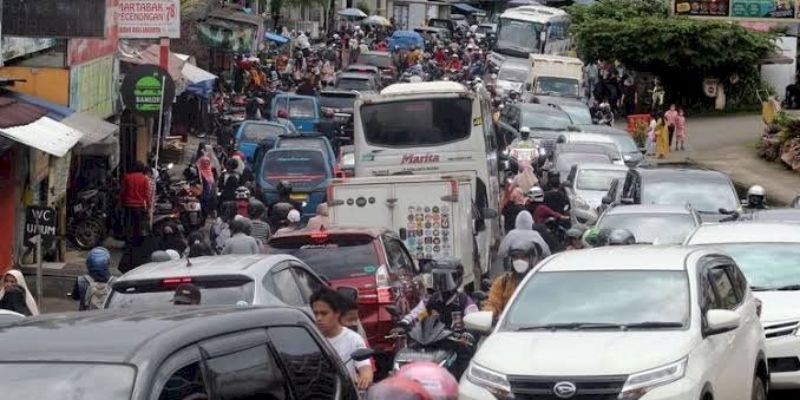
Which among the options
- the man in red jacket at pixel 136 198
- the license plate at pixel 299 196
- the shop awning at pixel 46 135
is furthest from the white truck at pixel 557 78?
the shop awning at pixel 46 135

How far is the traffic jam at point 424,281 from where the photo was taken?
6930mm

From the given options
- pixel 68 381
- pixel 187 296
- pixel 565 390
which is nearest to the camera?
pixel 68 381

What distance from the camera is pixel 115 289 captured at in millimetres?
12336

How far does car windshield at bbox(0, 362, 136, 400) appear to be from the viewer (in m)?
6.11

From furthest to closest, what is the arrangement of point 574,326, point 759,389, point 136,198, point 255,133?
point 255,133, point 136,198, point 759,389, point 574,326

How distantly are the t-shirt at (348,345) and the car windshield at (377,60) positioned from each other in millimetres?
53727

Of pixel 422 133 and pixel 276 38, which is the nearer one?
pixel 422 133

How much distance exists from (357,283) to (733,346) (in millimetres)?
5184

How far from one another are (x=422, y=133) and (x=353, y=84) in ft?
85.5

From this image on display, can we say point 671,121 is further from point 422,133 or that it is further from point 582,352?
point 582,352

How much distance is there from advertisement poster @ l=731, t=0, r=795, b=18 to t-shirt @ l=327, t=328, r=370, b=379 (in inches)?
2084

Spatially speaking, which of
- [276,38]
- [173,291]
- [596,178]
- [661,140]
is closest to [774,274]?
[173,291]

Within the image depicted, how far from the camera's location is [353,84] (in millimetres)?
53312

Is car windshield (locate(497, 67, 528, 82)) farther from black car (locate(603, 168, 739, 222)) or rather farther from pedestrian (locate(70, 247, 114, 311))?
pedestrian (locate(70, 247, 114, 311))
